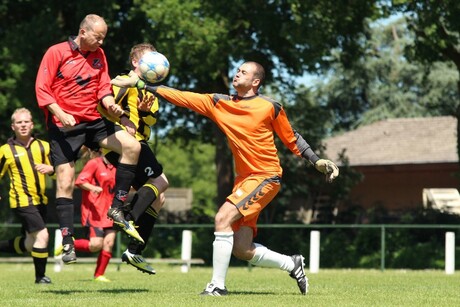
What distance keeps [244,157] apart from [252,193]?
430 millimetres

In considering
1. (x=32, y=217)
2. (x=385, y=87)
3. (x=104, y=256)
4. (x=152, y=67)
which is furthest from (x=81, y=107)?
(x=385, y=87)

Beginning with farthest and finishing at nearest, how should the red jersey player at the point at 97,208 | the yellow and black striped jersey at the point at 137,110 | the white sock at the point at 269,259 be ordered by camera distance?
the red jersey player at the point at 97,208 → the yellow and black striped jersey at the point at 137,110 → the white sock at the point at 269,259

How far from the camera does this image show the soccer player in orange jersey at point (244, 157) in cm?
1043

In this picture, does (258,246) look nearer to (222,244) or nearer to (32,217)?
(222,244)

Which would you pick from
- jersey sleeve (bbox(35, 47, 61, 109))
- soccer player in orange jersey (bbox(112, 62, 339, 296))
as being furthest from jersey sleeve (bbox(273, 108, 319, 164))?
jersey sleeve (bbox(35, 47, 61, 109))

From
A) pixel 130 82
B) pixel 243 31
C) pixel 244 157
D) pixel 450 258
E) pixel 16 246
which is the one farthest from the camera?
pixel 243 31

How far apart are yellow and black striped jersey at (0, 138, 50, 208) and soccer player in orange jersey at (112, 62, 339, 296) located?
14.9 ft

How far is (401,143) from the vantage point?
163ft

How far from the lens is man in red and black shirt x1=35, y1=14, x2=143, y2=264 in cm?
1044

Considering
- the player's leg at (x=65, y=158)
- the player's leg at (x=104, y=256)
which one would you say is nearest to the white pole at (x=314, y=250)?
the player's leg at (x=104, y=256)

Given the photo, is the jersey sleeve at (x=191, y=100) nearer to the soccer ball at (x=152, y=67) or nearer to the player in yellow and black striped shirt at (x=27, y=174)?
the soccer ball at (x=152, y=67)

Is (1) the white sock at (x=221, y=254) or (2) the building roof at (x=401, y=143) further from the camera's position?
(2) the building roof at (x=401, y=143)

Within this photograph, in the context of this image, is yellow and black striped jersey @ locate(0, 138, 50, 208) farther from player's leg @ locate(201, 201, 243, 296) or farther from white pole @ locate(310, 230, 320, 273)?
white pole @ locate(310, 230, 320, 273)

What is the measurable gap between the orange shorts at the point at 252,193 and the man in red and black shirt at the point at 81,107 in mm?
1160
